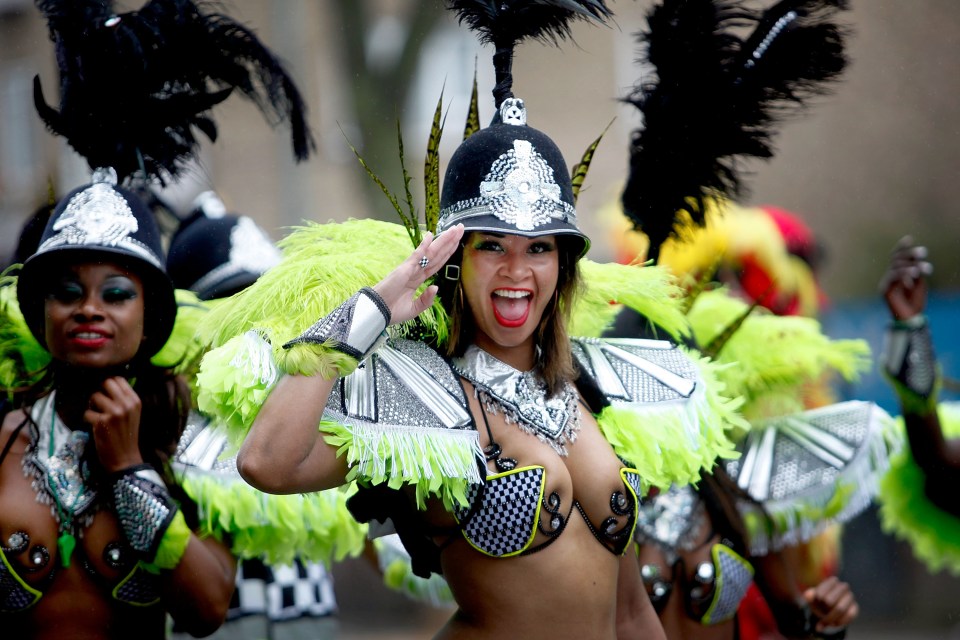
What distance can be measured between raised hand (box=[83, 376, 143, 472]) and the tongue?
1.13 m

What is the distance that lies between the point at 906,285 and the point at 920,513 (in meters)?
0.93

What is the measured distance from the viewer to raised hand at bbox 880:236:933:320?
14.4 ft

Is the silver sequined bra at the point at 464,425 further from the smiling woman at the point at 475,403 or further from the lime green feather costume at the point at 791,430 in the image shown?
the lime green feather costume at the point at 791,430

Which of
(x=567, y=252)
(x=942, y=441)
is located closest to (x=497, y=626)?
(x=567, y=252)

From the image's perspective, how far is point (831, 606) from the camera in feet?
13.5

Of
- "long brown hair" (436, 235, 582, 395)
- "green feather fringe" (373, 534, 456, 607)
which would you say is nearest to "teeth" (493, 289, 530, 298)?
"long brown hair" (436, 235, 582, 395)

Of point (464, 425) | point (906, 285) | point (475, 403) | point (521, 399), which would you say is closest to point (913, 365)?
point (906, 285)

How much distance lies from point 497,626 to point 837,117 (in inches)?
426

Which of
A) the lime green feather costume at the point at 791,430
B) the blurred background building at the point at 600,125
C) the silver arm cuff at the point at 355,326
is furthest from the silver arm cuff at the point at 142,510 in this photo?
the blurred background building at the point at 600,125

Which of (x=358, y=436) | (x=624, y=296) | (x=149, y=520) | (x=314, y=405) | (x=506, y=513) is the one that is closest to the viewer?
(x=314, y=405)

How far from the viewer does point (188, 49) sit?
12.0 feet

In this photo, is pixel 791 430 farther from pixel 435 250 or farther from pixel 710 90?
pixel 435 250

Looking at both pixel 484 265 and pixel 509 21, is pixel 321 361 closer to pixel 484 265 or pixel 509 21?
pixel 484 265

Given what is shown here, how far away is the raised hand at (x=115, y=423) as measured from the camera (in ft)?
10.7
